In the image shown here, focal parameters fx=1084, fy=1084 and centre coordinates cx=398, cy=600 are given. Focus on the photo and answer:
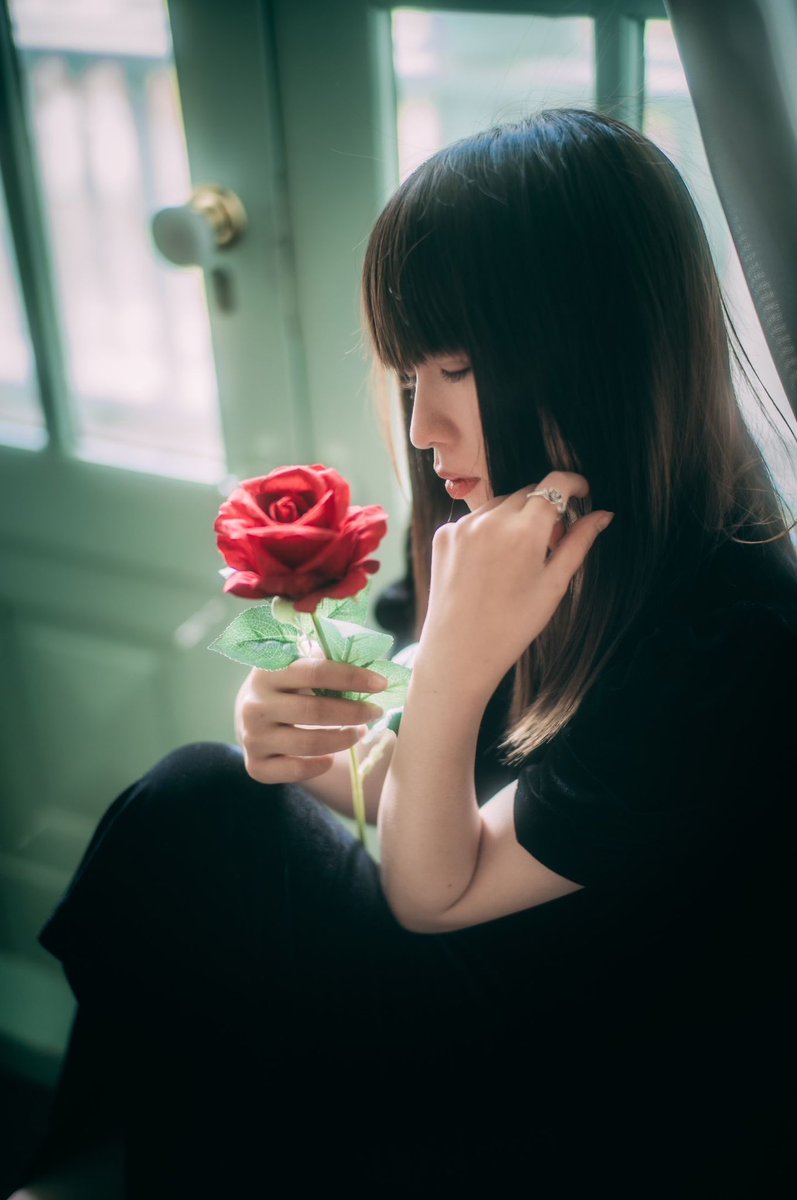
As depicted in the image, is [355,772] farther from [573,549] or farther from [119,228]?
[119,228]

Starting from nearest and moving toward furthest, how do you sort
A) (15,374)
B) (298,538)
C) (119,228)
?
(298,538)
(119,228)
(15,374)

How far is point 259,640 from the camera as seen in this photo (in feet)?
2.48

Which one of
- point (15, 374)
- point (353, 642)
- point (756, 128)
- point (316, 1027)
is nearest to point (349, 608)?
point (353, 642)

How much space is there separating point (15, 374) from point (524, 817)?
0.95m

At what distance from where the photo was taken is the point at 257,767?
2.79 ft

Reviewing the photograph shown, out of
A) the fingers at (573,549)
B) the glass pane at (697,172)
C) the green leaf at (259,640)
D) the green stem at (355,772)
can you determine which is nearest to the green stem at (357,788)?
the green stem at (355,772)

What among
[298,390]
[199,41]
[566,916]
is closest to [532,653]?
[566,916]

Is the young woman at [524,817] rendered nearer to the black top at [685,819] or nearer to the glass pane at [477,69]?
the black top at [685,819]

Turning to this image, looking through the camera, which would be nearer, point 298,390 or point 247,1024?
point 247,1024

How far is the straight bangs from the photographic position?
0.72 m

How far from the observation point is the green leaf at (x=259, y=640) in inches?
29.5

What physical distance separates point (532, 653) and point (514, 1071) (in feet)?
1.07

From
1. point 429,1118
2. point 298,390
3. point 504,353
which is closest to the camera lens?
point 504,353

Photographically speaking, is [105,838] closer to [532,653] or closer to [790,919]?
[532,653]
